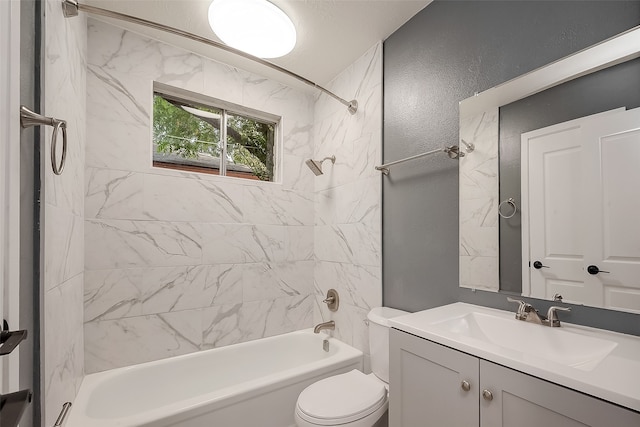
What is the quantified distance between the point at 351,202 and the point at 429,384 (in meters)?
1.38

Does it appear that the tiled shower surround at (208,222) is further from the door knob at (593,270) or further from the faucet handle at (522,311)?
the door knob at (593,270)

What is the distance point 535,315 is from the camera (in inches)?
45.3

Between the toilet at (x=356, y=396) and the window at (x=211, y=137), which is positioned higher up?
the window at (x=211, y=137)

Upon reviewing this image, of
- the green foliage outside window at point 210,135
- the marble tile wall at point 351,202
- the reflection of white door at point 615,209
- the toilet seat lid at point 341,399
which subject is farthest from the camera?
A: the green foliage outside window at point 210,135

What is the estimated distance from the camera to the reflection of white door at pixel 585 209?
3.22 ft

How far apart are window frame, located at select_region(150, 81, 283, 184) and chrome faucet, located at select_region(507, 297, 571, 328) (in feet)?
6.13

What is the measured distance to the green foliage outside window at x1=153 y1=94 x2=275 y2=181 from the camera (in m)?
2.15

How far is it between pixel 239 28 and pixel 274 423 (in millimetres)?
2191

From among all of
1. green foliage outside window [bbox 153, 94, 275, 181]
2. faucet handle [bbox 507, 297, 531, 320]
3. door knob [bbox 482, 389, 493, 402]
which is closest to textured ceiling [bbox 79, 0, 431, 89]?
green foliage outside window [bbox 153, 94, 275, 181]

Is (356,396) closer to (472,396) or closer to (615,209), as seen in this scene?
(472,396)

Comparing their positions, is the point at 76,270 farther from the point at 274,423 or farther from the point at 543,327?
the point at 543,327

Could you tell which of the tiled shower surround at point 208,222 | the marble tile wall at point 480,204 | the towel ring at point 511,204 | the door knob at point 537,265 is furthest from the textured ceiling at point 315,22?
the door knob at point 537,265

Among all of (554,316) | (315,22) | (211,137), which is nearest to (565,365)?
(554,316)

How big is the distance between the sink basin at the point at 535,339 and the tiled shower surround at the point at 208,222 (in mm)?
760
